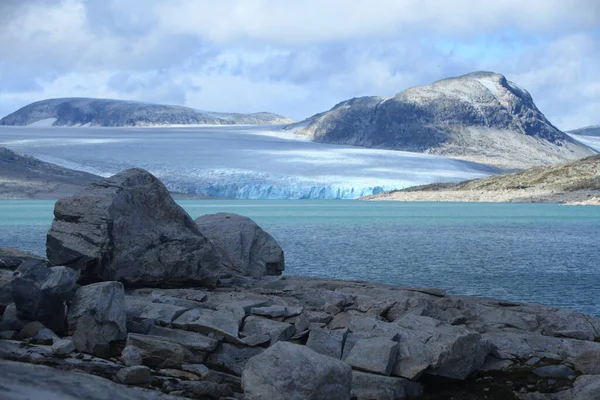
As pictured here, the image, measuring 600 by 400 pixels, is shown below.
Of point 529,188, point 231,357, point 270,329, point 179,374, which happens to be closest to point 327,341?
point 270,329

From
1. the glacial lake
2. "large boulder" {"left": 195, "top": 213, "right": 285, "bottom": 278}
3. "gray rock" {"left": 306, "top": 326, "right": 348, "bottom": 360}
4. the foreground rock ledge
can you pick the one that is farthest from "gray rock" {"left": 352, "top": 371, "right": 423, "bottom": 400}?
the glacial lake

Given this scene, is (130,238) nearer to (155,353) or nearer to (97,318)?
(97,318)

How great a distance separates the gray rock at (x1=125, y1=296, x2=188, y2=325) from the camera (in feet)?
29.8

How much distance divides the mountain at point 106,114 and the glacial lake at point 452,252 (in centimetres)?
11264

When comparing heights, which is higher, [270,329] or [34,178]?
[270,329]

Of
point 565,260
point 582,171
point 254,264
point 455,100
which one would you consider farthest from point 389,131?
point 254,264

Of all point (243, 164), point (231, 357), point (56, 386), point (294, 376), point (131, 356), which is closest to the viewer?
point (56, 386)

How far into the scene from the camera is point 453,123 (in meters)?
149

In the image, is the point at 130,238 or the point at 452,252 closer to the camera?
the point at 130,238

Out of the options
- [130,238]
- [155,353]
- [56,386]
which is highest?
[130,238]

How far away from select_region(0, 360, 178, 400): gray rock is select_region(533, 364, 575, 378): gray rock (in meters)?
4.44

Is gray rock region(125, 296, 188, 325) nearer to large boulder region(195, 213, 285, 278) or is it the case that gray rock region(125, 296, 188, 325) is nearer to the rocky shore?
the rocky shore

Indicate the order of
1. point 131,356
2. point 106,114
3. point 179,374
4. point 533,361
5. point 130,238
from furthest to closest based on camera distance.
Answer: point 106,114 < point 130,238 < point 533,361 < point 131,356 < point 179,374

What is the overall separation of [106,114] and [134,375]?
153 metres
